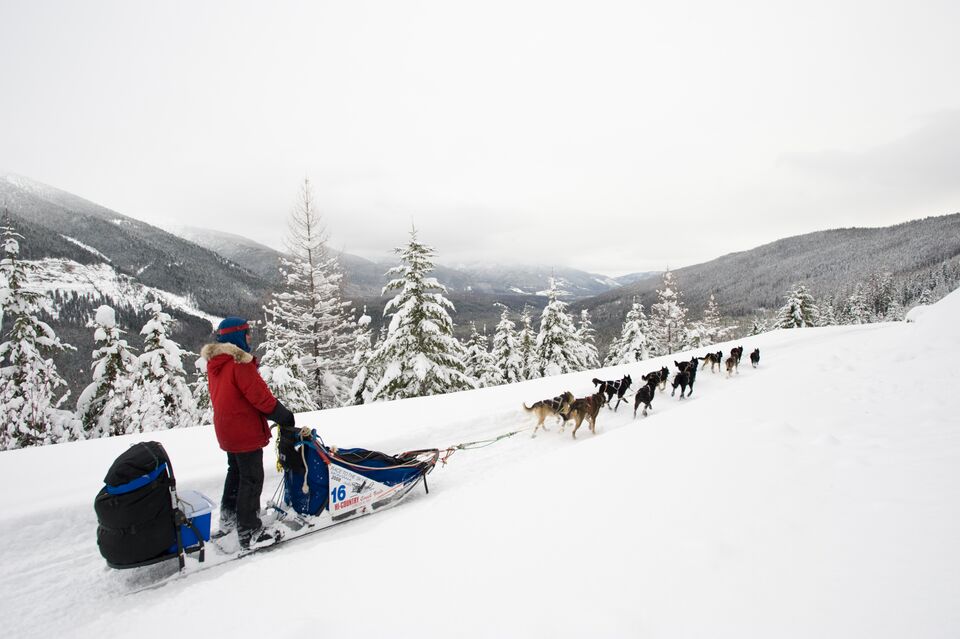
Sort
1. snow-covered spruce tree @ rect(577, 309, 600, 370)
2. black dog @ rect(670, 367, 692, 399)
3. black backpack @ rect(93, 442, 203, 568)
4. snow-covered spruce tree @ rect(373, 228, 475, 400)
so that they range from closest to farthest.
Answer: black backpack @ rect(93, 442, 203, 568) → black dog @ rect(670, 367, 692, 399) → snow-covered spruce tree @ rect(373, 228, 475, 400) → snow-covered spruce tree @ rect(577, 309, 600, 370)

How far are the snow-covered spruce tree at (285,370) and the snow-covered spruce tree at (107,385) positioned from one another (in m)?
4.42

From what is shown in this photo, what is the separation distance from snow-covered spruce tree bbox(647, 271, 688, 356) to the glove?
3052 cm

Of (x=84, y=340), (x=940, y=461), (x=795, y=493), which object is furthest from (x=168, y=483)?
(x=84, y=340)

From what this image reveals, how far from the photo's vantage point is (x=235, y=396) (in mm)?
3971

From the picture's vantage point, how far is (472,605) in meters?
2.40

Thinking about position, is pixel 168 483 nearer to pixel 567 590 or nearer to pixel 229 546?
pixel 229 546

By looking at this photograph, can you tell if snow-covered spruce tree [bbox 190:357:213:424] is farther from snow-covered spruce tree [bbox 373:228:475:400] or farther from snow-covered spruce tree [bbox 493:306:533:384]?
snow-covered spruce tree [bbox 493:306:533:384]

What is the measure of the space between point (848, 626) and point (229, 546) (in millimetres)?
5076

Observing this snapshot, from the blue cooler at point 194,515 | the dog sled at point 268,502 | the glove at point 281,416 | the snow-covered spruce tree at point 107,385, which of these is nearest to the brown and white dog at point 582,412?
the dog sled at point 268,502

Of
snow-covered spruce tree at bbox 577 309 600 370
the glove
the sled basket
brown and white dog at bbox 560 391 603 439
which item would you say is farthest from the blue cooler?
snow-covered spruce tree at bbox 577 309 600 370

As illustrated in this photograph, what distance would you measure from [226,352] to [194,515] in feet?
5.62

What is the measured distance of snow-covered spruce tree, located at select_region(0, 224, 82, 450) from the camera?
42.5ft

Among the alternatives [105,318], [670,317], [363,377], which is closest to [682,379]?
[363,377]

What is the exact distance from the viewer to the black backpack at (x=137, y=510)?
3.37 metres
